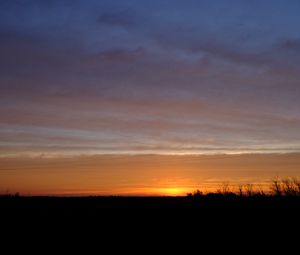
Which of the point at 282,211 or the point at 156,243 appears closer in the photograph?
the point at 156,243

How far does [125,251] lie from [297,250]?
14.1 feet

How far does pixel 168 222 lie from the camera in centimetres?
1722

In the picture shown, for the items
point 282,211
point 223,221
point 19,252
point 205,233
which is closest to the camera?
point 19,252

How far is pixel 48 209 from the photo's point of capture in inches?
865

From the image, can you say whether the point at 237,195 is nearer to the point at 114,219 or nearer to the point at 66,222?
the point at 114,219

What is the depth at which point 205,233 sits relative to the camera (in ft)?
48.0

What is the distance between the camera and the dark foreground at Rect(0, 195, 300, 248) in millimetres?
14398

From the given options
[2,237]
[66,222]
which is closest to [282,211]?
[66,222]

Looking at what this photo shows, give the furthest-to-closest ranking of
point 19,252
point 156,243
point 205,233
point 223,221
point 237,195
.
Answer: point 237,195
point 223,221
point 205,233
point 156,243
point 19,252

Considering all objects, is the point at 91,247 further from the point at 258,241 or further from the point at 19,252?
the point at 258,241

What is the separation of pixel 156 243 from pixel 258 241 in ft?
9.19

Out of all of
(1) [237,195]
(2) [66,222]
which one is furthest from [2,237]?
(1) [237,195]

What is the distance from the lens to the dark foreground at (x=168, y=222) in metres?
→ 14.4

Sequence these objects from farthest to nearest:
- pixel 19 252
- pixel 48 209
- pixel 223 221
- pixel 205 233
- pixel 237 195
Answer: pixel 237 195
pixel 48 209
pixel 223 221
pixel 205 233
pixel 19 252
